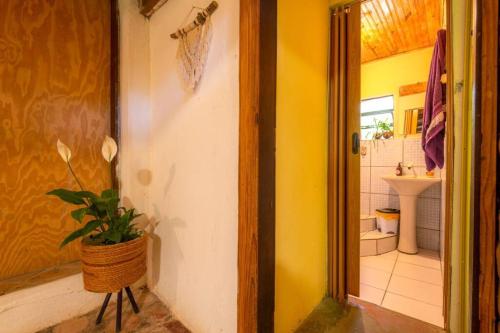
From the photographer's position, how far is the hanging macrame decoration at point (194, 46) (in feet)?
3.20

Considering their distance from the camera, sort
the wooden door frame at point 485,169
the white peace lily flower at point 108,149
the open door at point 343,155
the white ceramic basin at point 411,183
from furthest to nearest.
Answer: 1. the white ceramic basin at point 411,183
2. the open door at point 343,155
3. the white peace lily flower at point 108,149
4. the wooden door frame at point 485,169

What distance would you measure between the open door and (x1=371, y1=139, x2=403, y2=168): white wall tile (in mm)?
1649

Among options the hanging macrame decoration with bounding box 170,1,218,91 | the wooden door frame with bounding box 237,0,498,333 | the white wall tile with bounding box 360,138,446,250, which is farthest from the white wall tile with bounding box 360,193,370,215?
the hanging macrame decoration with bounding box 170,1,218,91

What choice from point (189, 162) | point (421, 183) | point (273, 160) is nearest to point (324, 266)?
point (273, 160)

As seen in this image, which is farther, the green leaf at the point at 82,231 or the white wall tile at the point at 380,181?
the white wall tile at the point at 380,181

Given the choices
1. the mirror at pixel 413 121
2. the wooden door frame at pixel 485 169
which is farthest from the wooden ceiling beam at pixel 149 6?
the mirror at pixel 413 121

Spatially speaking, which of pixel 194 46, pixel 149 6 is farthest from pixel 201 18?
pixel 149 6

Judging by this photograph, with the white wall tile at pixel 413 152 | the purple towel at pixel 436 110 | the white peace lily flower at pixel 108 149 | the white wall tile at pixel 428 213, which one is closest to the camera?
the white peace lily flower at pixel 108 149

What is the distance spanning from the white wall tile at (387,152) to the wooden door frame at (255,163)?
238 centimetres

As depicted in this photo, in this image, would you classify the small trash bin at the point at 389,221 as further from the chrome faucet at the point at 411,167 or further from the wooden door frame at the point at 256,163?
the wooden door frame at the point at 256,163

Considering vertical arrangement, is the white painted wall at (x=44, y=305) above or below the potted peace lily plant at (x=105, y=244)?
below

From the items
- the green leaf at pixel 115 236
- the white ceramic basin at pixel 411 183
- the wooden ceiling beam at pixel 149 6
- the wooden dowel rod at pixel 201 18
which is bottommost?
the green leaf at pixel 115 236

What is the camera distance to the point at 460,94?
3.02 feet

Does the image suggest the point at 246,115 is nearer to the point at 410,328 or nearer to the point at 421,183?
the point at 410,328
